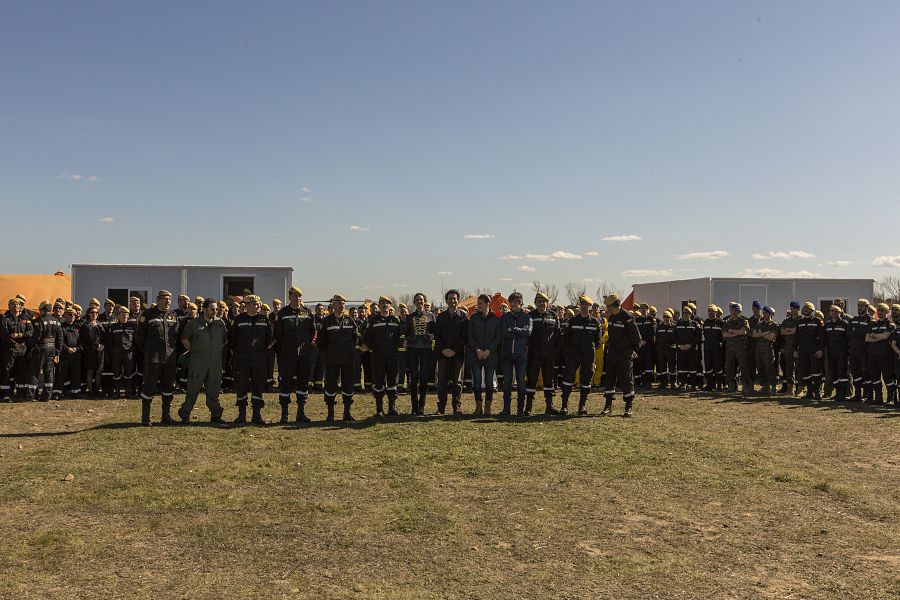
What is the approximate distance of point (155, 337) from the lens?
1184 centimetres

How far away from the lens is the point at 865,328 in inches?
626

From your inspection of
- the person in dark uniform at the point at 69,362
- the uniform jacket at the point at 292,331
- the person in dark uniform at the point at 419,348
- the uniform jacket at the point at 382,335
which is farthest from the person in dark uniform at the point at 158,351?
the person in dark uniform at the point at 69,362

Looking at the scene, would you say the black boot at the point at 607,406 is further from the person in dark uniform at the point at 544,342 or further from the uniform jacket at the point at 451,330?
the uniform jacket at the point at 451,330

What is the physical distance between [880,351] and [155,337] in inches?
547

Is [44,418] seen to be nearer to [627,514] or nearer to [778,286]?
[627,514]

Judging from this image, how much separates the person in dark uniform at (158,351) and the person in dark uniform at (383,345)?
3.14 meters

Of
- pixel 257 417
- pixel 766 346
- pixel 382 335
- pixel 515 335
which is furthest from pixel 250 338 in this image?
pixel 766 346

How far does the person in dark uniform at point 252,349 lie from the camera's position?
11898mm

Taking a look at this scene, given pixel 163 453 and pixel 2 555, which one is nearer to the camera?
pixel 2 555

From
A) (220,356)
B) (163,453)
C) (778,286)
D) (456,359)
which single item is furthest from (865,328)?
(163,453)

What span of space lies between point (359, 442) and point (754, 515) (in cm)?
526

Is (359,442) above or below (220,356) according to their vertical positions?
below

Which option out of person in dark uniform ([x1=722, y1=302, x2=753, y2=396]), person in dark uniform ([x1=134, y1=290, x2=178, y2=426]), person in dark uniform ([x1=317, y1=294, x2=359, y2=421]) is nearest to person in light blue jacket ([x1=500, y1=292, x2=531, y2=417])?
person in dark uniform ([x1=317, y1=294, x2=359, y2=421])

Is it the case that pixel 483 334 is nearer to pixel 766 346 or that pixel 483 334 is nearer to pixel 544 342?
pixel 544 342
